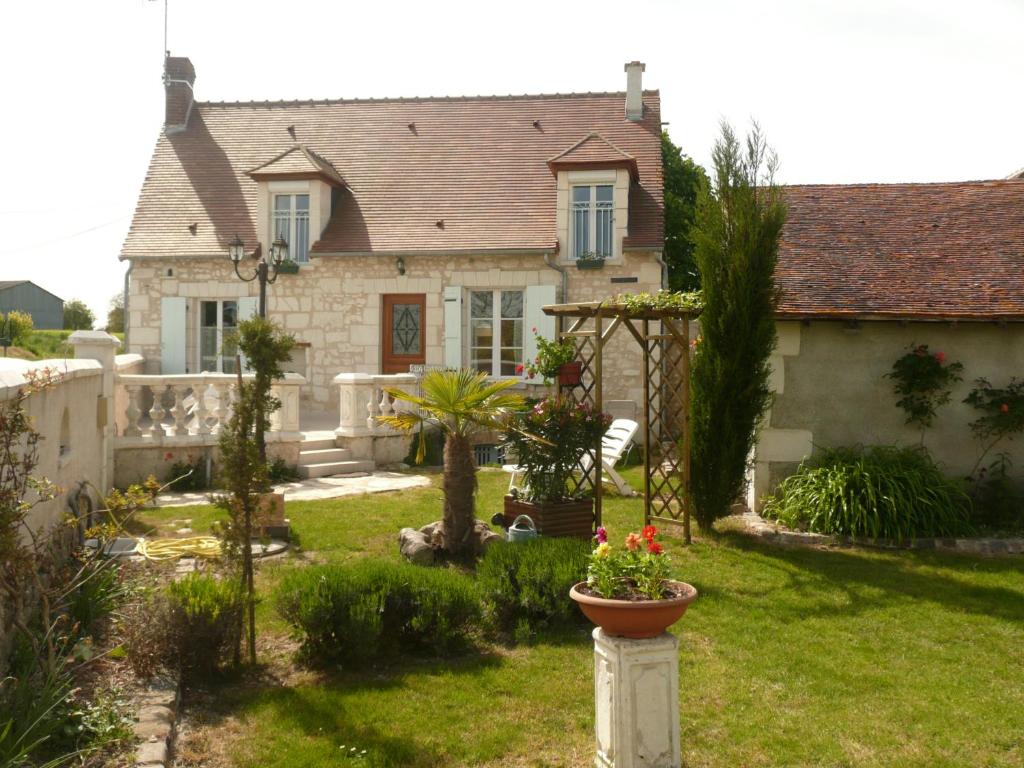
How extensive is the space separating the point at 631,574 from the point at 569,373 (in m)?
4.47

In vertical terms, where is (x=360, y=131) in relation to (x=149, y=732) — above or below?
above

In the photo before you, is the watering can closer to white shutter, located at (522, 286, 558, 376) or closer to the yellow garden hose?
the yellow garden hose

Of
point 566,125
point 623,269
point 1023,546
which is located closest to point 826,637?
point 1023,546

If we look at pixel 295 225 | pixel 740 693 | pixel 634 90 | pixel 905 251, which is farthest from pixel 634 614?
pixel 634 90

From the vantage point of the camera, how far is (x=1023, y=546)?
26.2ft

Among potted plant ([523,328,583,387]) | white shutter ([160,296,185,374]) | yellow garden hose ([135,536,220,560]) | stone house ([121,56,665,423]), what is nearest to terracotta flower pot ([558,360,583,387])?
potted plant ([523,328,583,387])

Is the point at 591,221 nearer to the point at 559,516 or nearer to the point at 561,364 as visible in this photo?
the point at 561,364

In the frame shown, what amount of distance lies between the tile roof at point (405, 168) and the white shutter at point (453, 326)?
2.67 ft

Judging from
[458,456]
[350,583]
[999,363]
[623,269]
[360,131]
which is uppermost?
[360,131]

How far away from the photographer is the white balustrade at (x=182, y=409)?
1084 cm

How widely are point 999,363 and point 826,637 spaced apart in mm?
4882

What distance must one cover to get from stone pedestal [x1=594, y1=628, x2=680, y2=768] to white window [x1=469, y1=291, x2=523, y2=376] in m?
12.1

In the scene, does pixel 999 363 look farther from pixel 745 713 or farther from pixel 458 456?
pixel 745 713

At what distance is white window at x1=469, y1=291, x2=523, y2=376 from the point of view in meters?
15.9
